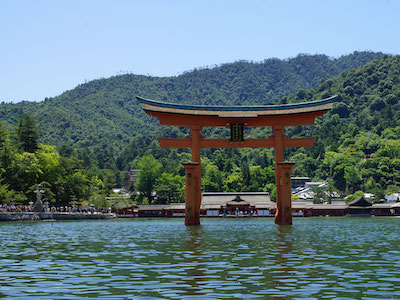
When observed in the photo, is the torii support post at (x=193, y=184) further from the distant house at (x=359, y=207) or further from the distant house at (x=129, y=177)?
the distant house at (x=129, y=177)

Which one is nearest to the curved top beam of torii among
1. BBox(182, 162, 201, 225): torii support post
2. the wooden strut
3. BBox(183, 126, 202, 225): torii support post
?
BBox(183, 126, 202, 225): torii support post

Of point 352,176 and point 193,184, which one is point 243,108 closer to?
point 193,184

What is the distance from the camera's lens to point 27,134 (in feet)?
280

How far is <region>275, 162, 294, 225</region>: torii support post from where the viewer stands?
149 ft

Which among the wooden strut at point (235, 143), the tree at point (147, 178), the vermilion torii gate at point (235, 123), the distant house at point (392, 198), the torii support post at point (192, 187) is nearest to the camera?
the torii support post at point (192, 187)

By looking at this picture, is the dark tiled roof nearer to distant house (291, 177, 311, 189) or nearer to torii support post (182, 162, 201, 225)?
torii support post (182, 162, 201, 225)

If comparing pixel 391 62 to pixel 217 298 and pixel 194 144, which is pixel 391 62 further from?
pixel 217 298

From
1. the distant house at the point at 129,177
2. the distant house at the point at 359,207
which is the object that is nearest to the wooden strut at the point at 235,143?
the distant house at the point at 359,207

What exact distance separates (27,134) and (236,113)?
155 feet

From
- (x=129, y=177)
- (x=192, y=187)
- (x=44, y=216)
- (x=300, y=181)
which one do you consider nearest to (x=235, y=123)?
(x=192, y=187)

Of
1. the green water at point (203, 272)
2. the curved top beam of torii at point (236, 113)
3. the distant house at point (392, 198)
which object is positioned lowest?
the green water at point (203, 272)

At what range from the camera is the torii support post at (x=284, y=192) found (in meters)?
→ 45.4

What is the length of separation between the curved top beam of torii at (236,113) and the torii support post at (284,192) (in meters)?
4.03

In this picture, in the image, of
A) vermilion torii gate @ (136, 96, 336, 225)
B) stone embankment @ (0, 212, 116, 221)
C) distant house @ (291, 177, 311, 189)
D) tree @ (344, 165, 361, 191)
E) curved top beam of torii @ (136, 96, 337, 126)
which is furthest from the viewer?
distant house @ (291, 177, 311, 189)
